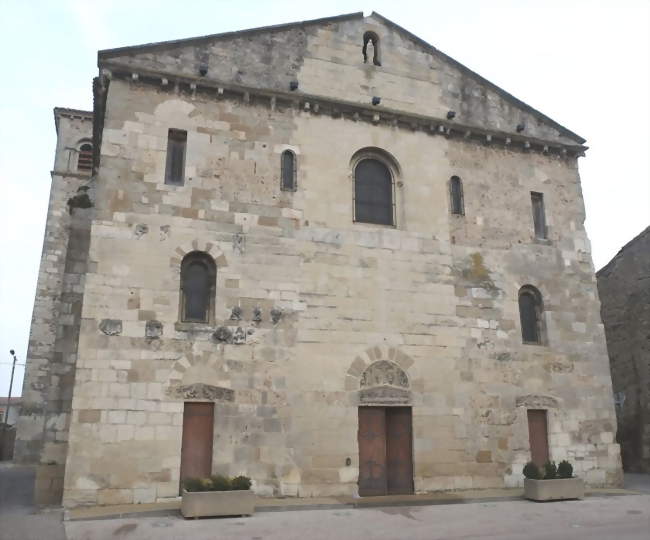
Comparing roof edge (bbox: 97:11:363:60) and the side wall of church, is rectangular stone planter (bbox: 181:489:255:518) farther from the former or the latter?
roof edge (bbox: 97:11:363:60)

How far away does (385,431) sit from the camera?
13.8 metres

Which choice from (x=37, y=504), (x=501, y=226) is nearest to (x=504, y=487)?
(x=501, y=226)

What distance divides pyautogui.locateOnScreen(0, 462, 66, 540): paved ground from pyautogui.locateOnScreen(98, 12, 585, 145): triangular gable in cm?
983

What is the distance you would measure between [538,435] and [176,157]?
11619 mm

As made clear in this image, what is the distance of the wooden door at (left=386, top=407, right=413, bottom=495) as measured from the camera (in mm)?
13492

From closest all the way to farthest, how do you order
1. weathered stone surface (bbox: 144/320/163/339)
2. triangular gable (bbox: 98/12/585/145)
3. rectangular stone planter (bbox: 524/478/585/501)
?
weathered stone surface (bbox: 144/320/163/339) → rectangular stone planter (bbox: 524/478/585/501) → triangular gable (bbox: 98/12/585/145)

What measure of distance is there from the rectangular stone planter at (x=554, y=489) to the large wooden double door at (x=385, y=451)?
269cm

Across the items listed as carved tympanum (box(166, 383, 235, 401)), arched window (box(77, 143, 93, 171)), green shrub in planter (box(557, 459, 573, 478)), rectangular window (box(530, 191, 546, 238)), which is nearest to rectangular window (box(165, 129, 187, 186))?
carved tympanum (box(166, 383, 235, 401))

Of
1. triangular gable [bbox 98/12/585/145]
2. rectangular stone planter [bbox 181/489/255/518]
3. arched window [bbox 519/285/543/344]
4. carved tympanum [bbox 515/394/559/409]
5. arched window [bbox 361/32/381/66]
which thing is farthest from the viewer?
arched window [bbox 361/32/381/66]

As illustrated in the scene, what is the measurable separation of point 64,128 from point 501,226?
2404 cm

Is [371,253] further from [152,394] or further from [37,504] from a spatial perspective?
[37,504]

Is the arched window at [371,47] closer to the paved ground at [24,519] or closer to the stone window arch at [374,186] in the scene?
the stone window arch at [374,186]

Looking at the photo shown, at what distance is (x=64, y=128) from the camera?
30.1 metres

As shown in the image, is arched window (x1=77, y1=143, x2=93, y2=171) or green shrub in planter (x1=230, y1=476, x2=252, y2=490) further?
arched window (x1=77, y1=143, x2=93, y2=171)
